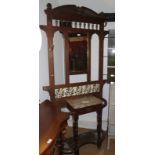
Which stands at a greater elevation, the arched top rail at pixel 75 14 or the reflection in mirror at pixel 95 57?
the arched top rail at pixel 75 14

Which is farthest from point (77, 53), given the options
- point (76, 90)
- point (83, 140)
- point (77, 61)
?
point (83, 140)

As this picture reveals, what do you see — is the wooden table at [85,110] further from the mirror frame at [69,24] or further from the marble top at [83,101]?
the mirror frame at [69,24]

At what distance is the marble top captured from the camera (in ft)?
8.54

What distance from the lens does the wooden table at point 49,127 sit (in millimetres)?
1442

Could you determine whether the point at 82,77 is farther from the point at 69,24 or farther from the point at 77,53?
the point at 69,24

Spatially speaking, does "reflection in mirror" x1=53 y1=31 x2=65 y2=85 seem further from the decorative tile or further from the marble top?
the marble top

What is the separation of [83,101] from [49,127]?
1.12 meters

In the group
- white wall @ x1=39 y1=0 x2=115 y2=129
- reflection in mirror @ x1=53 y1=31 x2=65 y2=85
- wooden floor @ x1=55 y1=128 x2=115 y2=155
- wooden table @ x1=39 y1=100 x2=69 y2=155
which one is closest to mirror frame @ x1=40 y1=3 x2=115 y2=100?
white wall @ x1=39 y1=0 x2=115 y2=129

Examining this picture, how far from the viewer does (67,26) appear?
2.75m

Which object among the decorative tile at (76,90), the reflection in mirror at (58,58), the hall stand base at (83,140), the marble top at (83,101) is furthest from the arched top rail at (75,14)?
the hall stand base at (83,140)
